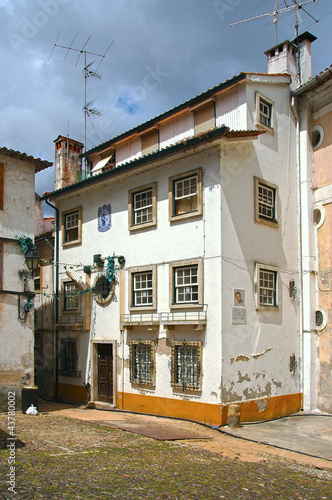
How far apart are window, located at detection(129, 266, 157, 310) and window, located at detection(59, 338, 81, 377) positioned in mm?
3641

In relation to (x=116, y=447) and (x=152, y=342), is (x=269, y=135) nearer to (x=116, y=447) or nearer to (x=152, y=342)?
(x=152, y=342)

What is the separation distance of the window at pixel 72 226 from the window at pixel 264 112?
24.5 ft

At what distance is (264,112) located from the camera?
15711 millimetres

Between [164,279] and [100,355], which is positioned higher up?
[164,279]

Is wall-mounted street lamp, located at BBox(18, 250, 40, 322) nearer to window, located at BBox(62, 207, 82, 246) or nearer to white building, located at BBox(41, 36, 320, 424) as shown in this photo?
white building, located at BBox(41, 36, 320, 424)

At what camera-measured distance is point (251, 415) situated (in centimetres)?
1380

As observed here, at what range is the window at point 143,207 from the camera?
51.5 ft

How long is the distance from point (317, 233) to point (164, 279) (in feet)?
17.7

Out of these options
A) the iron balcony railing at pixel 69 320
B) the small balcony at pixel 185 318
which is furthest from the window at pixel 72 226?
the small balcony at pixel 185 318

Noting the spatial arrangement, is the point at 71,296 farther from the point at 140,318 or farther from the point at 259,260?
the point at 259,260

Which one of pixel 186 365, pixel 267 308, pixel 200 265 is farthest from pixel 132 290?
pixel 267 308

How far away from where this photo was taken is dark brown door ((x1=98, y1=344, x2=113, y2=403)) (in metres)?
16.9

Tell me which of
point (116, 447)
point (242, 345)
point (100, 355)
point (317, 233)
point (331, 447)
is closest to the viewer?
point (116, 447)

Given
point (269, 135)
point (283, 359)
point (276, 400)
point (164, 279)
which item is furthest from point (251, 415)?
point (269, 135)
